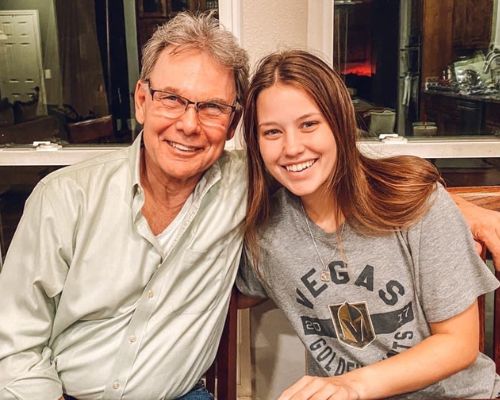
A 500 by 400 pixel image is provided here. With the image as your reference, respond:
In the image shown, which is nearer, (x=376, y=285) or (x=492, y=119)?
(x=376, y=285)

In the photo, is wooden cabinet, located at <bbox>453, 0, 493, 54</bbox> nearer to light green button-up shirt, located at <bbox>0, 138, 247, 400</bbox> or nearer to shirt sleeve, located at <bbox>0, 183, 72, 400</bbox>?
light green button-up shirt, located at <bbox>0, 138, 247, 400</bbox>

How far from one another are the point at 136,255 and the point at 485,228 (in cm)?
88

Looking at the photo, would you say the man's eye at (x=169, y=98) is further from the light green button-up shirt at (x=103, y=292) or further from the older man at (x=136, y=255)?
the light green button-up shirt at (x=103, y=292)

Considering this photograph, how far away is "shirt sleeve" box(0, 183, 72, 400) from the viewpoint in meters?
1.27

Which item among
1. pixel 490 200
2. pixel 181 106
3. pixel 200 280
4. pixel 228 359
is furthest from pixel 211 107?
pixel 490 200

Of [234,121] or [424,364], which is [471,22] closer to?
[234,121]

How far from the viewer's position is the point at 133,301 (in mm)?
1352

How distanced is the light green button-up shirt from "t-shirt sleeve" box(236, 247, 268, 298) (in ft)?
0.41

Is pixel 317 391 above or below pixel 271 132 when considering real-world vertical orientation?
below

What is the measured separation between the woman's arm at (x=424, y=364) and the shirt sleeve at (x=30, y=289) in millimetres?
679

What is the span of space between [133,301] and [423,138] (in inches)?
55.5

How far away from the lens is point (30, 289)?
50.8 inches

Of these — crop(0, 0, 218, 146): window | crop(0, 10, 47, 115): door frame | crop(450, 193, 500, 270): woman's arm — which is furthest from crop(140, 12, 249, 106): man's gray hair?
crop(0, 10, 47, 115): door frame

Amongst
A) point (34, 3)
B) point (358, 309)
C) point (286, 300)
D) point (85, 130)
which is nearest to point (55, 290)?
point (286, 300)
